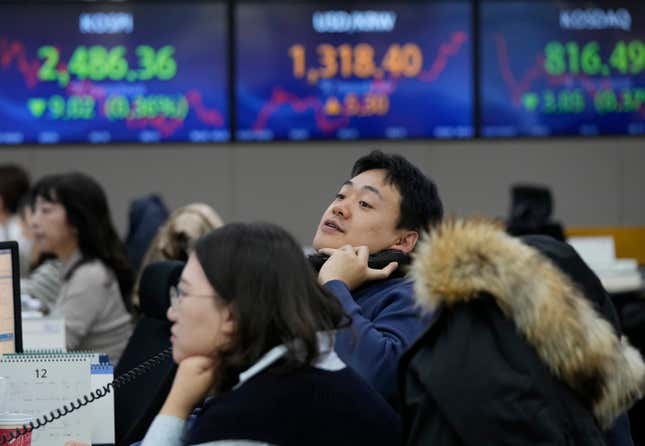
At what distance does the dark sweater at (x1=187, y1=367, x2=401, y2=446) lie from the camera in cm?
222

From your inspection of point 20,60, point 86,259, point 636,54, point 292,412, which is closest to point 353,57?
point 636,54

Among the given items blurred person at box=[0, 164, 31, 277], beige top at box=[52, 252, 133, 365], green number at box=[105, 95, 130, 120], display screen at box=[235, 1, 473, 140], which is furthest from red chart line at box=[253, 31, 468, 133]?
beige top at box=[52, 252, 133, 365]

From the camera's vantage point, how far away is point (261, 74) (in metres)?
8.16

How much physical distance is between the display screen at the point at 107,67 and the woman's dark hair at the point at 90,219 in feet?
9.09

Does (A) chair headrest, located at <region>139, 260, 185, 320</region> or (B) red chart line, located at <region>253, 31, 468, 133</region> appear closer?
(A) chair headrest, located at <region>139, 260, 185, 320</region>

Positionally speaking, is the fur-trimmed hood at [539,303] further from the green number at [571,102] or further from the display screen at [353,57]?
the green number at [571,102]

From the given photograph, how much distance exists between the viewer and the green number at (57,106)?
8.09m

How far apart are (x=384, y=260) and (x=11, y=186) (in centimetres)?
454

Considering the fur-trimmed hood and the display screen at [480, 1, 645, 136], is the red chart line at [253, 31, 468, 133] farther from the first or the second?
the fur-trimmed hood

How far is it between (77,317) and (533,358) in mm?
3122

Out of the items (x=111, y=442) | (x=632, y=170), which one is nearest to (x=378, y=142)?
(x=632, y=170)

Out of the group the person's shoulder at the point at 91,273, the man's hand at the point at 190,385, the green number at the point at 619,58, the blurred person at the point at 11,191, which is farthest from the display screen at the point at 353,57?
the man's hand at the point at 190,385

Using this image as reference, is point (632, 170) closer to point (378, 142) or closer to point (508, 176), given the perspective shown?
point (508, 176)

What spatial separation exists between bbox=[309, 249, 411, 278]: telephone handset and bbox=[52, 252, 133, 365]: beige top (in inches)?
75.5
